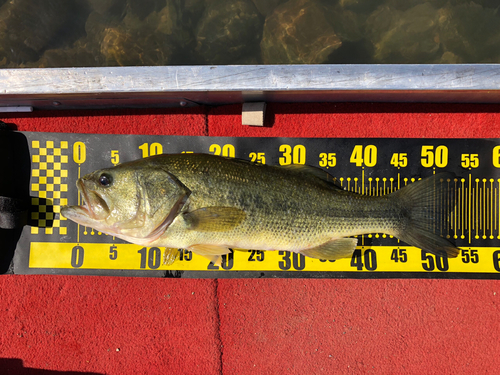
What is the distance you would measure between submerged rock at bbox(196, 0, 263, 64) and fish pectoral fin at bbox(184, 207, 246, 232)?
210cm

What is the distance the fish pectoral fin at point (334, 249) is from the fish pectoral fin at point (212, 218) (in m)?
0.70

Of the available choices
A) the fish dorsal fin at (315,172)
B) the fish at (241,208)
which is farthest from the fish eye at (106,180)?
the fish dorsal fin at (315,172)

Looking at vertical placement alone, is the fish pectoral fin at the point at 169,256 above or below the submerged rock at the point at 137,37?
below

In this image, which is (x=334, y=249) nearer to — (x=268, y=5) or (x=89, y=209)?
(x=89, y=209)

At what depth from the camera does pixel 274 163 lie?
8.90 feet

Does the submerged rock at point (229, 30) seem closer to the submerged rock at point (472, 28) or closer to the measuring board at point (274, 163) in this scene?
the measuring board at point (274, 163)

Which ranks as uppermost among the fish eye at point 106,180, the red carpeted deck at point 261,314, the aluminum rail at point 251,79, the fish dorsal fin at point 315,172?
the aluminum rail at point 251,79

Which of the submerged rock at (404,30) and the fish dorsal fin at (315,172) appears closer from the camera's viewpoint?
the fish dorsal fin at (315,172)

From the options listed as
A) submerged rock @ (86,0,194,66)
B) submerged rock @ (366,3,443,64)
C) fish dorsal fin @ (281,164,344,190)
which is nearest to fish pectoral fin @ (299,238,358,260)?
fish dorsal fin @ (281,164,344,190)

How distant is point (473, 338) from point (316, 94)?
2.77 metres

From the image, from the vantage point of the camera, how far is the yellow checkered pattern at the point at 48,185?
2682 mm

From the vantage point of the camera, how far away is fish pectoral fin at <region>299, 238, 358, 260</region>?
2.41 meters

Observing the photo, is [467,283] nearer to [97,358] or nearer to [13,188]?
[97,358]

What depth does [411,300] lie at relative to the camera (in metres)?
2.76
